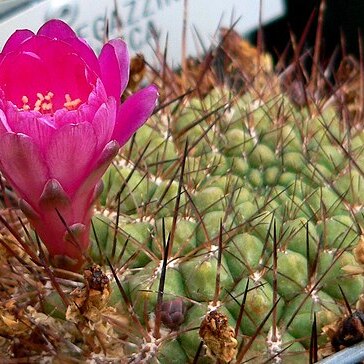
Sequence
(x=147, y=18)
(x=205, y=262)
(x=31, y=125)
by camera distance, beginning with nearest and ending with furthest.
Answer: (x=31, y=125) → (x=205, y=262) → (x=147, y=18)

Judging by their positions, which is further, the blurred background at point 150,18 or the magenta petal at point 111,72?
the blurred background at point 150,18

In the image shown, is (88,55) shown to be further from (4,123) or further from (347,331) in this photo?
(347,331)

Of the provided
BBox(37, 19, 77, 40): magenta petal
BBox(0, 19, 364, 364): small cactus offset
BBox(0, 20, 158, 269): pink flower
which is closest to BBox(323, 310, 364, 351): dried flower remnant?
BBox(0, 19, 364, 364): small cactus offset

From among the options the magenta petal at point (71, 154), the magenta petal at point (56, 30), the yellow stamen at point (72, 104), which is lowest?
the magenta petal at point (71, 154)

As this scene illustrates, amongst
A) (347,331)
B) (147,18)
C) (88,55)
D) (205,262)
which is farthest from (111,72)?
(147,18)

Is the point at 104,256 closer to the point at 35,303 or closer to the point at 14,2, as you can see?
the point at 35,303

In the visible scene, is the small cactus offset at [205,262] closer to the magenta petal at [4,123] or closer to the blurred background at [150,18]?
the magenta petal at [4,123]

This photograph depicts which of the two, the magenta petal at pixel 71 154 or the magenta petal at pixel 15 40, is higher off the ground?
the magenta petal at pixel 15 40

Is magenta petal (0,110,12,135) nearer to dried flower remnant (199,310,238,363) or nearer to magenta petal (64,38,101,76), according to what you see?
magenta petal (64,38,101,76)

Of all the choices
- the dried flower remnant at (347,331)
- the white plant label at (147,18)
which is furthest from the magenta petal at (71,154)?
the white plant label at (147,18)
